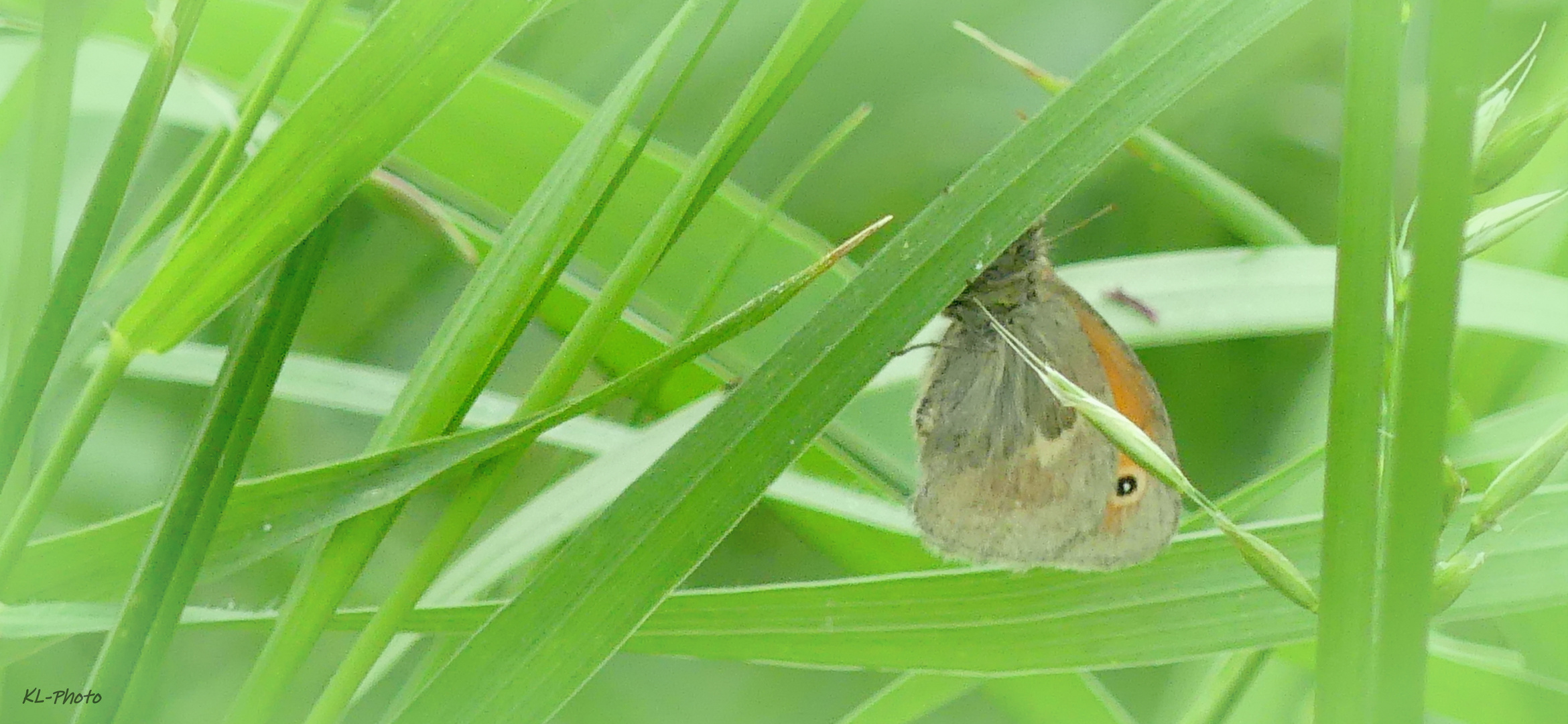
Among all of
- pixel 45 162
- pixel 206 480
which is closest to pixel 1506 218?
pixel 206 480

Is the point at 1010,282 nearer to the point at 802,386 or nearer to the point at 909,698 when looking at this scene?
the point at 909,698

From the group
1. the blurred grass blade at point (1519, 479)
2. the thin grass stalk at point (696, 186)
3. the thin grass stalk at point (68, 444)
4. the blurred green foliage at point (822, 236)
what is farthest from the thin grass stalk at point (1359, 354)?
the blurred green foliage at point (822, 236)

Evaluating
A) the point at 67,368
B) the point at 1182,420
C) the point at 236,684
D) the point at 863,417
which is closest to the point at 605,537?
the point at 67,368

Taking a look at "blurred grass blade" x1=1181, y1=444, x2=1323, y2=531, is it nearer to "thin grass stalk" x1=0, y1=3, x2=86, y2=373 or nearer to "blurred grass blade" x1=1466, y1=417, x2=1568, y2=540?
"blurred grass blade" x1=1466, y1=417, x2=1568, y2=540

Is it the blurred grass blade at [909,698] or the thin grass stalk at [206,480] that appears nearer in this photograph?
the thin grass stalk at [206,480]

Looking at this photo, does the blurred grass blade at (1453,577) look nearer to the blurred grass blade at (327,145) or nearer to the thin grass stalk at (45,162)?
the blurred grass blade at (327,145)

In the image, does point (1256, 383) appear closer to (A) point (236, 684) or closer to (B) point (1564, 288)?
(B) point (1564, 288)
